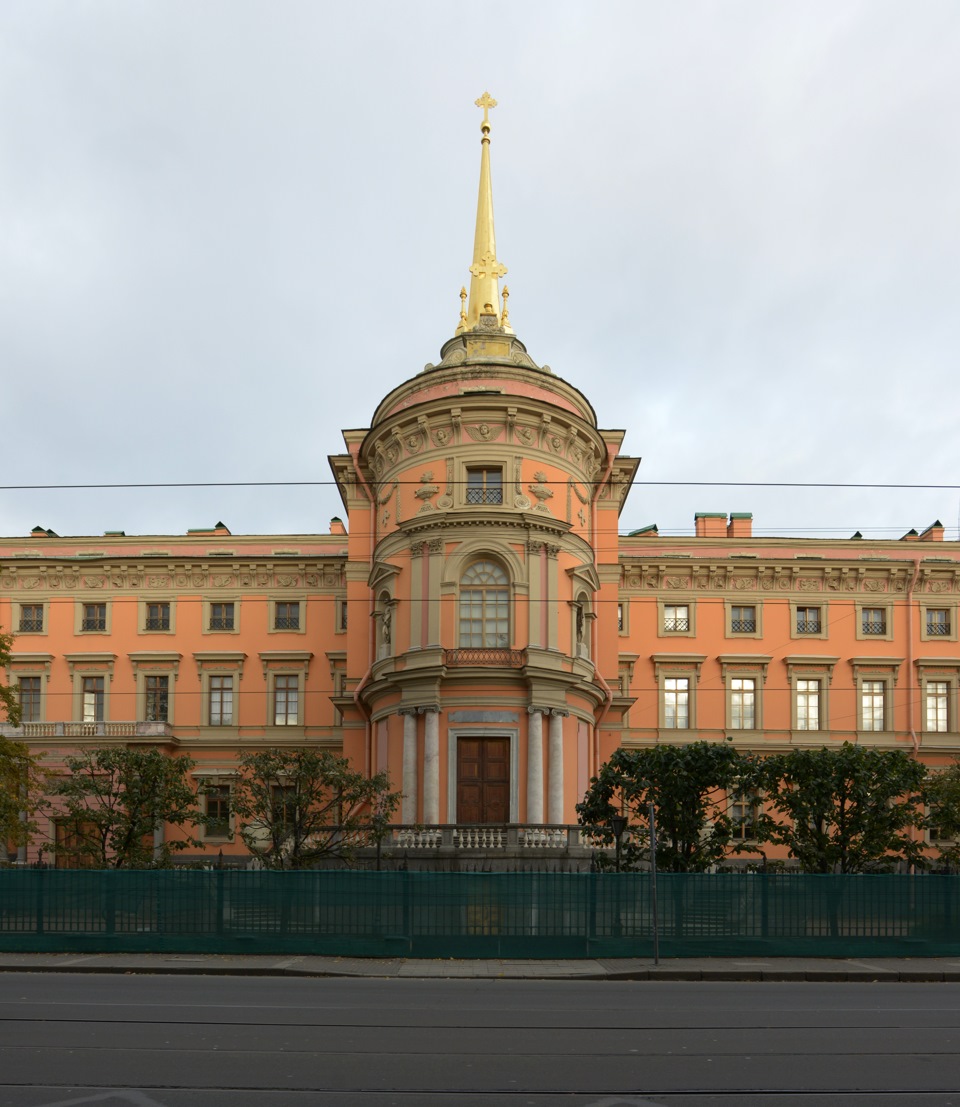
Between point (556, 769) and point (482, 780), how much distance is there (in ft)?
7.64

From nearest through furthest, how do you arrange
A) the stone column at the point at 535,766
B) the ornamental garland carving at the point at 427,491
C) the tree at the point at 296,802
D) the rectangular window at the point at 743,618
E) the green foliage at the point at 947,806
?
the tree at the point at 296,802
the green foliage at the point at 947,806
the stone column at the point at 535,766
the ornamental garland carving at the point at 427,491
the rectangular window at the point at 743,618

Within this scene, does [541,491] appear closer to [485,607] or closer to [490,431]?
[490,431]

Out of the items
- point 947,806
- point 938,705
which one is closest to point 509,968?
point 947,806

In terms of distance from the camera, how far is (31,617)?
49938 millimetres

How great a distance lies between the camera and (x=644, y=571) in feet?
163

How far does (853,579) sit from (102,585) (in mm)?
30452

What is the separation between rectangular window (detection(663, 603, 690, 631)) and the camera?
4972 cm

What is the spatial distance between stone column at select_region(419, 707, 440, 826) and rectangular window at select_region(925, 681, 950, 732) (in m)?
22.2

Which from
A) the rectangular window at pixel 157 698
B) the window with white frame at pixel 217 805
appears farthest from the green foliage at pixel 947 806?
the rectangular window at pixel 157 698

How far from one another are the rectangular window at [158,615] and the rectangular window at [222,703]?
3.20 meters

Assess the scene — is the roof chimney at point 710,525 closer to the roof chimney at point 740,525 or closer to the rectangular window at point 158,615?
the roof chimney at point 740,525

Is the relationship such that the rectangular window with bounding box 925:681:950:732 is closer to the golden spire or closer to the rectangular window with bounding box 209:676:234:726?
the golden spire

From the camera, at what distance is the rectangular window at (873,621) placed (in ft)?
164

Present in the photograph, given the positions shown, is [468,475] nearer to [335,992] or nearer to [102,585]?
[102,585]
